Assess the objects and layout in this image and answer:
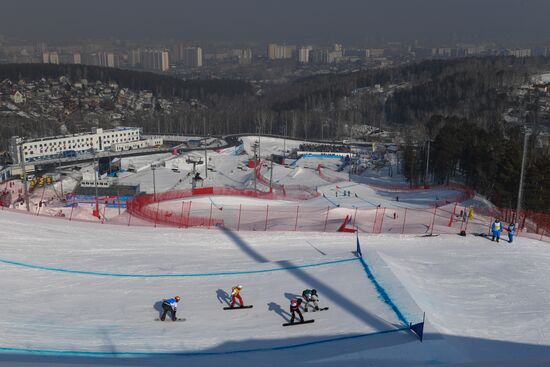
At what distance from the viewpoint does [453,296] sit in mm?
8578

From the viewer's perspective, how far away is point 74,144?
52156mm

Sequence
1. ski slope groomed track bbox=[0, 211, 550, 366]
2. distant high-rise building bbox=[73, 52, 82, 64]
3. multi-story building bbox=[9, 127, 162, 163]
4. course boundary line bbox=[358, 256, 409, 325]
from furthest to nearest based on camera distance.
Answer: distant high-rise building bbox=[73, 52, 82, 64]
multi-story building bbox=[9, 127, 162, 163]
course boundary line bbox=[358, 256, 409, 325]
ski slope groomed track bbox=[0, 211, 550, 366]

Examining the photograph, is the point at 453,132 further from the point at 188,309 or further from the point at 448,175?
the point at 188,309

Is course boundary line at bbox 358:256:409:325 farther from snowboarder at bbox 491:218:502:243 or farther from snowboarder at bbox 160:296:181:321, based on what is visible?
snowboarder at bbox 491:218:502:243

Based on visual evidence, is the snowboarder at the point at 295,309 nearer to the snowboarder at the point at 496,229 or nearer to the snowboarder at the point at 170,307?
the snowboarder at the point at 170,307

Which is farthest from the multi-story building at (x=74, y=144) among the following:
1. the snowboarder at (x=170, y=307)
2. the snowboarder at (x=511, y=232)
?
the snowboarder at (x=170, y=307)

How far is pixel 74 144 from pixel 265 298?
4918cm

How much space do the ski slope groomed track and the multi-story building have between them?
3815 cm

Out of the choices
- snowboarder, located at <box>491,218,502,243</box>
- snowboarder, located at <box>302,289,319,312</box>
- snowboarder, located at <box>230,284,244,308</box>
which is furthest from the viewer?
snowboarder, located at <box>491,218,502,243</box>

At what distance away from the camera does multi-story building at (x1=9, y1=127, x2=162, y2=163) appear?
157 ft

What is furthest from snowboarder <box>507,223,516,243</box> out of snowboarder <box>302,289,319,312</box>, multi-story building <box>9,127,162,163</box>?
multi-story building <box>9,127,162,163</box>

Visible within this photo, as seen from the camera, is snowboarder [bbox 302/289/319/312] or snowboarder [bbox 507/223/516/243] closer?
snowboarder [bbox 302/289/319/312]

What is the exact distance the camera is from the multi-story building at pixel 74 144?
157 feet

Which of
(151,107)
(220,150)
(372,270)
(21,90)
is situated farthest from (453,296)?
(21,90)
